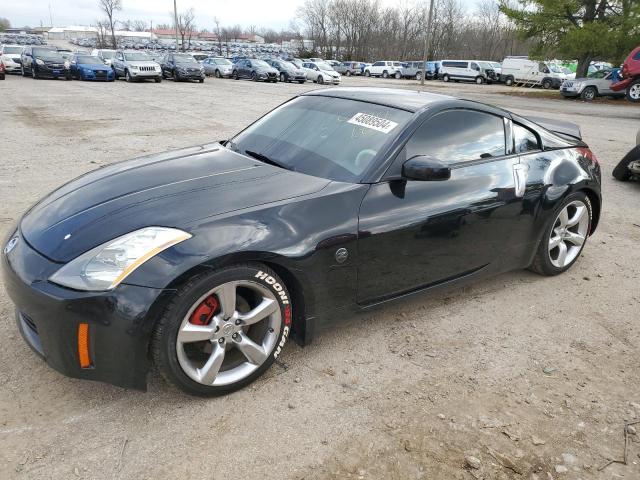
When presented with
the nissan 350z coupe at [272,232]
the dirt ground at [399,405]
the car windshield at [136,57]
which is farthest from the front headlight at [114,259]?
the car windshield at [136,57]

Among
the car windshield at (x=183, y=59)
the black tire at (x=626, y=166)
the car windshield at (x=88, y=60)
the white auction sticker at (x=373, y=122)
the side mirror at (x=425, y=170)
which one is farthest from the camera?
the car windshield at (x=183, y=59)

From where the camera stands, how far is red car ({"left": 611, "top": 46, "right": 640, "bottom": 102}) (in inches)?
754

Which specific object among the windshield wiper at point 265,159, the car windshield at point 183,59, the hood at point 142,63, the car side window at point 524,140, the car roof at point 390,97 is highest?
the car windshield at point 183,59

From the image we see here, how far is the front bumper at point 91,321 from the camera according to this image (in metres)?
2.21

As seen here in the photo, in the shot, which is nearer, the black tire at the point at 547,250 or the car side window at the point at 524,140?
the car side window at the point at 524,140

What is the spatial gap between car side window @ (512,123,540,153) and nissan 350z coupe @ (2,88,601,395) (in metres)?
0.02

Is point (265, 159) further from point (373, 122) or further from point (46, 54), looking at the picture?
point (46, 54)

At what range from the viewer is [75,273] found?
7.47ft

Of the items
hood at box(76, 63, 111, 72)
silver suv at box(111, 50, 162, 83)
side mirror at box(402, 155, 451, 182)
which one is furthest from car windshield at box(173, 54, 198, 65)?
side mirror at box(402, 155, 451, 182)

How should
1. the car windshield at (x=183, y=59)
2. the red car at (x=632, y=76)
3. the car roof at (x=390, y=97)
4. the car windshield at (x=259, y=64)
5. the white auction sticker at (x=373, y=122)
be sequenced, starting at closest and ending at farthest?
the white auction sticker at (x=373, y=122) → the car roof at (x=390, y=97) → the red car at (x=632, y=76) → the car windshield at (x=183, y=59) → the car windshield at (x=259, y=64)

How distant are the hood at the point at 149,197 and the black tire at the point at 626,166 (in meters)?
6.26

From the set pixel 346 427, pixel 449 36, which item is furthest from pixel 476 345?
pixel 449 36

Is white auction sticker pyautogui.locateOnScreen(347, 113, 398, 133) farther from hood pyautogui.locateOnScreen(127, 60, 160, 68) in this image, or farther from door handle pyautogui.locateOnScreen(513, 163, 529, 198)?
hood pyautogui.locateOnScreen(127, 60, 160, 68)

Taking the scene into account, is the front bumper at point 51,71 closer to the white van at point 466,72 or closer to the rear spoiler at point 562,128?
the rear spoiler at point 562,128
